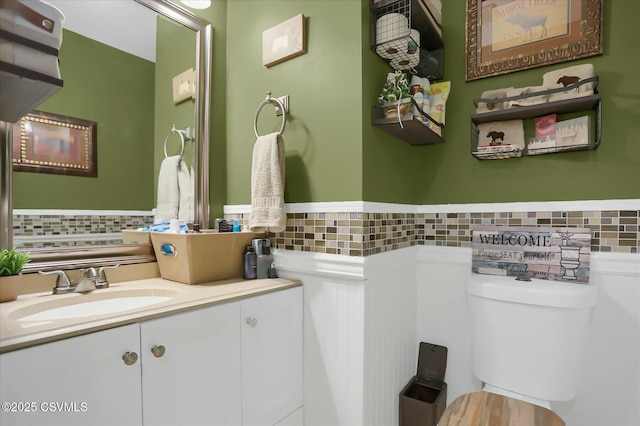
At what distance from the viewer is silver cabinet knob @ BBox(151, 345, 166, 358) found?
0.92m

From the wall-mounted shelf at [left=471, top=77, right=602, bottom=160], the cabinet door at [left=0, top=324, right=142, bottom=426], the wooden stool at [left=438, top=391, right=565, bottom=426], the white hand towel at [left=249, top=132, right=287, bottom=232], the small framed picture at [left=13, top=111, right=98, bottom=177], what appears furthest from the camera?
the white hand towel at [left=249, top=132, right=287, bottom=232]

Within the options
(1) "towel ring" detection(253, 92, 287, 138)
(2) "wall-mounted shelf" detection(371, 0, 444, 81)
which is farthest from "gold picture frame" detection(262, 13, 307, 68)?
(2) "wall-mounted shelf" detection(371, 0, 444, 81)

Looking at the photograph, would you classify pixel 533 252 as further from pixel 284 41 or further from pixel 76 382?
pixel 76 382

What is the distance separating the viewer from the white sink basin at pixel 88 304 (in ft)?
3.34

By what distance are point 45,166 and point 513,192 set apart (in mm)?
1842

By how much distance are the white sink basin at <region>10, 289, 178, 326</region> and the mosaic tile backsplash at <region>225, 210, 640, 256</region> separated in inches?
21.2

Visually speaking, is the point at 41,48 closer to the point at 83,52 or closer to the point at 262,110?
the point at 83,52

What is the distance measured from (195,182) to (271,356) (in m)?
0.87

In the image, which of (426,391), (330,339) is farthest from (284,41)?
(426,391)

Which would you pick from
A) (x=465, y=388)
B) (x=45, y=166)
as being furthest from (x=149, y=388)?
(x=465, y=388)

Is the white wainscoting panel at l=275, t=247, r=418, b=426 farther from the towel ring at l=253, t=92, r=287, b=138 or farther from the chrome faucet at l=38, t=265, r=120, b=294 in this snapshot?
the chrome faucet at l=38, t=265, r=120, b=294

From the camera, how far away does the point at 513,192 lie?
4.78 ft

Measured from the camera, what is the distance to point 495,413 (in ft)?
3.50

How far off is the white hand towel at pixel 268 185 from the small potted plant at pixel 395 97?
1.46ft
